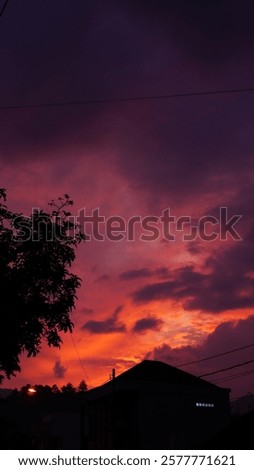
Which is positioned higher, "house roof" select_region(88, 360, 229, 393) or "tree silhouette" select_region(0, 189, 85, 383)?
"house roof" select_region(88, 360, 229, 393)

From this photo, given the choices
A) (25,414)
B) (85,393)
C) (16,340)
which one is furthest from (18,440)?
(25,414)

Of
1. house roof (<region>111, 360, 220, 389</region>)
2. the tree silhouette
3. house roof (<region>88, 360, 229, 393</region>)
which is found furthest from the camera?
house roof (<region>111, 360, 220, 389</region>)

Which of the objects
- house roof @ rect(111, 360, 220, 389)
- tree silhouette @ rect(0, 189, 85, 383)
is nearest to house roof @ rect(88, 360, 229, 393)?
house roof @ rect(111, 360, 220, 389)

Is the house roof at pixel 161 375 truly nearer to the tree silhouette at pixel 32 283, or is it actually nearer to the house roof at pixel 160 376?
the house roof at pixel 160 376

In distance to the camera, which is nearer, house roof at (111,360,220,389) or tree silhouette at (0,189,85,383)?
tree silhouette at (0,189,85,383)

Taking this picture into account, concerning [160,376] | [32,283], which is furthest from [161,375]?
[32,283]

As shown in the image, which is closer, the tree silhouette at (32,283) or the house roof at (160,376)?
the tree silhouette at (32,283)

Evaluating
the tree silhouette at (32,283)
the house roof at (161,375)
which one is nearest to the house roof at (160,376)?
the house roof at (161,375)

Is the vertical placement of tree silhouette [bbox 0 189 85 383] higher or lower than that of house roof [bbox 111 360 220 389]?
lower

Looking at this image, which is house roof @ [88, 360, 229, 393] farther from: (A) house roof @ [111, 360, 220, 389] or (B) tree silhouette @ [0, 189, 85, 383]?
(B) tree silhouette @ [0, 189, 85, 383]

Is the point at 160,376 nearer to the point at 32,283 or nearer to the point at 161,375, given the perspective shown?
the point at 161,375

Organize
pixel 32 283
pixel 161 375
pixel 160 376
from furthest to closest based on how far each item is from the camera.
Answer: pixel 161 375
pixel 160 376
pixel 32 283

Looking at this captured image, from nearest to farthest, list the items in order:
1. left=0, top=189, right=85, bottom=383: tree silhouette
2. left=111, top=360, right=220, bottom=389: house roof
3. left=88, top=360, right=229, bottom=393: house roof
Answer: left=0, top=189, right=85, bottom=383: tree silhouette, left=88, top=360, right=229, bottom=393: house roof, left=111, top=360, right=220, bottom=389: house roof

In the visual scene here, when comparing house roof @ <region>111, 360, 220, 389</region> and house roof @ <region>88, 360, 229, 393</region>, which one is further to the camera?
house roof @ <region>111, 360, 220, 389</region>
